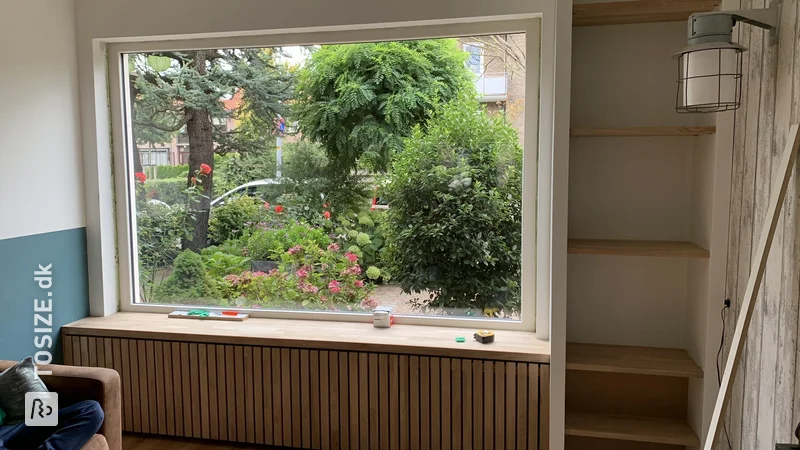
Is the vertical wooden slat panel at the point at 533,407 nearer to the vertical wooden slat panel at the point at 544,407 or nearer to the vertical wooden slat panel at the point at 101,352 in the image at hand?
the vertical wooden slat panel at the point at 544,407

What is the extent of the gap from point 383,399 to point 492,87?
5.64 ft

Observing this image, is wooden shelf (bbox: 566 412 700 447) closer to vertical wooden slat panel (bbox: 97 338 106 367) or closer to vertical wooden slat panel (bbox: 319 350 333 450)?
vertical wooden slat panel (bbox: 319 350 333 450)

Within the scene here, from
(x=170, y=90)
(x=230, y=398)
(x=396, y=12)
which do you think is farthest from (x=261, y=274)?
(x=396, y=12)

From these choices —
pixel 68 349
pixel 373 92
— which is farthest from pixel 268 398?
pixel 373 92

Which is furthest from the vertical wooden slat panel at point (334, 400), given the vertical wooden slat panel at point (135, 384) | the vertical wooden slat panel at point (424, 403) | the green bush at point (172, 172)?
the green bush at point (172, 172)

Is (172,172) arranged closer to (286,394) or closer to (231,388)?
(231,388)

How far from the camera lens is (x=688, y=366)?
101 inches

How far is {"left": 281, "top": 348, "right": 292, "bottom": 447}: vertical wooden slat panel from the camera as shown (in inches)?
123

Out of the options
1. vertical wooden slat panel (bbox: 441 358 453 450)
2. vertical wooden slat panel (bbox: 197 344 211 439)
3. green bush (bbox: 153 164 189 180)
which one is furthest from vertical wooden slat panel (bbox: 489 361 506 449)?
green bush (bbox: 153 164 189 180)

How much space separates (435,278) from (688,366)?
1.31m

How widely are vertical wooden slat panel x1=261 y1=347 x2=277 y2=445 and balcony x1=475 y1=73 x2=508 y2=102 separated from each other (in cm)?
177

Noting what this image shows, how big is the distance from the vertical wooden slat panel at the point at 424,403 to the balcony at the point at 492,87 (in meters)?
1.39

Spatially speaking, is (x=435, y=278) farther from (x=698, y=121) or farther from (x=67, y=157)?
(x=67, y=157)

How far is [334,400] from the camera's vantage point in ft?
10.2
